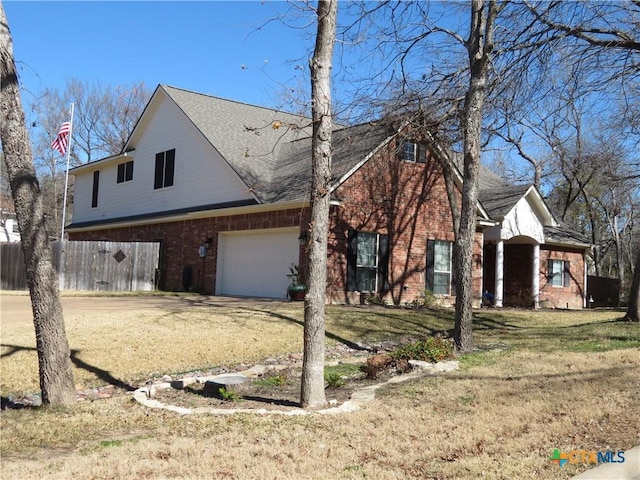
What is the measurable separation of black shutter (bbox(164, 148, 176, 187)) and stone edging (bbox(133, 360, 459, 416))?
586 inches

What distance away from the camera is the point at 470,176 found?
34.0ft

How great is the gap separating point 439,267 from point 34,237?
47.2 feet

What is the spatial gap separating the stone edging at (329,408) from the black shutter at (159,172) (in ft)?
51.0

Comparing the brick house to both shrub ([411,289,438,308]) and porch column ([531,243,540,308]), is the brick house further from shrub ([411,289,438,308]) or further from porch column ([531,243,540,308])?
shrub ([411,289,438,308])

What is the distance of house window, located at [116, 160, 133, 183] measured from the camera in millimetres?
25058

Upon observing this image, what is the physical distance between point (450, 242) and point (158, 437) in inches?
600

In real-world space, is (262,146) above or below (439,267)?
above

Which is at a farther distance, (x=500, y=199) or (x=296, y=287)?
(x=500, y=199)

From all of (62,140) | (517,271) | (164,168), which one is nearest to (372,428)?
(164,168)

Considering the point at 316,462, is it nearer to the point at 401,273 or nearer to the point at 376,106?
the point at 376,106

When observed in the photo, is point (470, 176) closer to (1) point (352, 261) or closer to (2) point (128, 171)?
(1) point (352, 261)

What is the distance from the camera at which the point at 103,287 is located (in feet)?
70.0

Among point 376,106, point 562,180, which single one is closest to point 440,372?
point 376,106

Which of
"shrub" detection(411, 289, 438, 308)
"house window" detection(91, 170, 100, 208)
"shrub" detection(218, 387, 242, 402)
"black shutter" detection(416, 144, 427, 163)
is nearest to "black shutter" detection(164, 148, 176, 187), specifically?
"house window" detection(91, 170, 100, 208)
